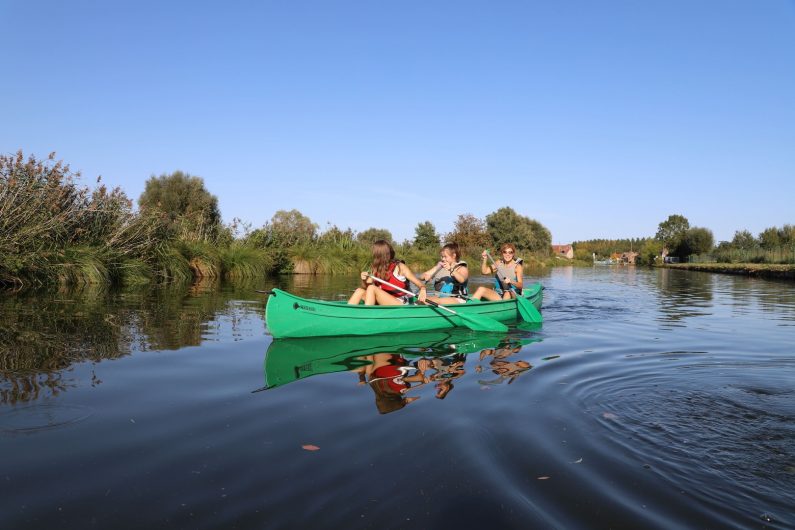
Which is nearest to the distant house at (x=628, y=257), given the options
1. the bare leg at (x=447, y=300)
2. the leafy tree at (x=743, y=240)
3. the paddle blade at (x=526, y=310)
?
the leafy tree at (x=743, y=240)

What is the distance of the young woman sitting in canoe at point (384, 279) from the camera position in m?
7.54

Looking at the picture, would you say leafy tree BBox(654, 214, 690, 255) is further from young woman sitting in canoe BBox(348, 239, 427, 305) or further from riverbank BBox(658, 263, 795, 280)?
young woman sitting in canoe BBox(348, 239, 427, 305)

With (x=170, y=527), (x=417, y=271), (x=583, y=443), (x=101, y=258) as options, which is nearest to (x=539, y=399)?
(x=583, y=443)

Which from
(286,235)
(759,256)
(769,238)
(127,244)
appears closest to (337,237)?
(286,235)

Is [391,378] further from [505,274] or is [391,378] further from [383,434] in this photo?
[505,274]

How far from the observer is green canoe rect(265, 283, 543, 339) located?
255 inches

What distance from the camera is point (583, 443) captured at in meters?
3.17

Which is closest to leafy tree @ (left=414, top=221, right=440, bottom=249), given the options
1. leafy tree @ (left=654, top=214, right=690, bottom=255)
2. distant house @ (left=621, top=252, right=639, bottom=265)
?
leafy tree @ (left=654, top=214, right=690, bottom=255)

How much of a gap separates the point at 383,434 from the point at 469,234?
4342 centimetres

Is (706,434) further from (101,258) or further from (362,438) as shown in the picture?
(101,258)

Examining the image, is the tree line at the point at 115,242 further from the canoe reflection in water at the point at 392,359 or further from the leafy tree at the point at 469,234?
the leafy tree at the point at 469,234

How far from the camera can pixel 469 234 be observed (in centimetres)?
4603

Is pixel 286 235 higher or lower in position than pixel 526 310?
higher

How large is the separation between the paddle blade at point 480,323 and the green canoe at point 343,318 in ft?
0.35
